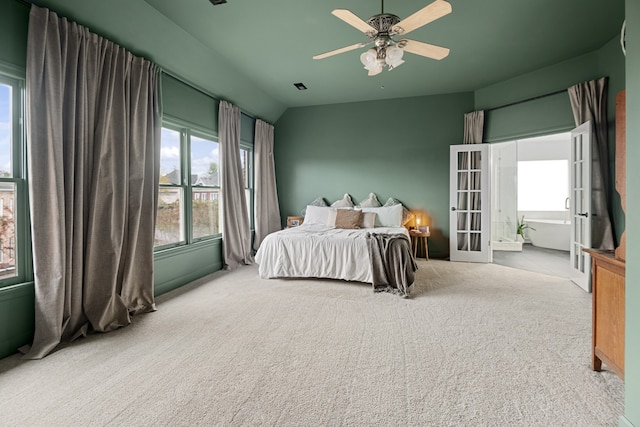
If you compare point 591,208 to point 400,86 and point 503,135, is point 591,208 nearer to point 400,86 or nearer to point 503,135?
point 503,135

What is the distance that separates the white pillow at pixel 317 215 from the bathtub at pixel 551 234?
4847 millimetres

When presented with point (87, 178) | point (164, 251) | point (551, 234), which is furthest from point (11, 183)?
point (551, 234)

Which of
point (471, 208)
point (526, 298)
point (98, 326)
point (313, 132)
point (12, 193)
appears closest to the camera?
point (12, 193)

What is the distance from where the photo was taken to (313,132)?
617 cm

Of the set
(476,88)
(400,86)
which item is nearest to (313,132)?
(400,86)

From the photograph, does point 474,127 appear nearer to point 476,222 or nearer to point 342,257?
point 476,222

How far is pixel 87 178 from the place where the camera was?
101 inches

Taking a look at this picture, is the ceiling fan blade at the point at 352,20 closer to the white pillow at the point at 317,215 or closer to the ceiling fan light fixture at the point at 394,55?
the ceiling fan light fixture at the point at 394,55

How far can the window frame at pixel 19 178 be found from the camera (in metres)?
2.19

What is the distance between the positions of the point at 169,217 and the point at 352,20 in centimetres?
304

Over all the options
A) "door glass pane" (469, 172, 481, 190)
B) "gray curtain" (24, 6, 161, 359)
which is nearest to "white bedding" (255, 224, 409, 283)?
"gray curtain" (24, 6, 161, 359)

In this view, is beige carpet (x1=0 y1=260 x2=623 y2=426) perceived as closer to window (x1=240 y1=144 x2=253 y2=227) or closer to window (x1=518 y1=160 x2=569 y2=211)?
window (x1=240 y1=144 x2=253 y2=227)

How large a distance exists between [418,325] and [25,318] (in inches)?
122

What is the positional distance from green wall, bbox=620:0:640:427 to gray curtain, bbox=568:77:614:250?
2722 mm
